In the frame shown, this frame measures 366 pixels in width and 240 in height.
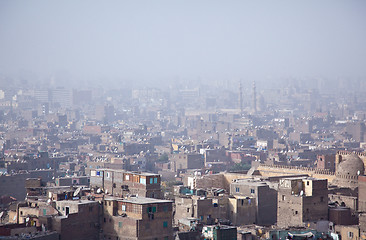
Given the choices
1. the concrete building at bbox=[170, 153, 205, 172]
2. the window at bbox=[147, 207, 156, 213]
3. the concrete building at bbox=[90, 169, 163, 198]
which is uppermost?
the concrete building at bbox=[90, 169, 163, 198]

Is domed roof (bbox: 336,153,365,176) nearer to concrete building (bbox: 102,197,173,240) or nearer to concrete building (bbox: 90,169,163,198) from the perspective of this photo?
concrete building (bbox: 90,169,163,198)

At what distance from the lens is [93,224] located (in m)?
23.5

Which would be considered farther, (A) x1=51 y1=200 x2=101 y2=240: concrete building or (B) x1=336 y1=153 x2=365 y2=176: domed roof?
(B) x1=336 y1=153 x2=365 y2=176: domed roof

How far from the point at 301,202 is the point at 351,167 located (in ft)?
21.8

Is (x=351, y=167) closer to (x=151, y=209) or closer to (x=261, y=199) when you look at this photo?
(x=261, y=199)

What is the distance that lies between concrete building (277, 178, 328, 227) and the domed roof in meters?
5.64

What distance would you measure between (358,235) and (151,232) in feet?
17.2

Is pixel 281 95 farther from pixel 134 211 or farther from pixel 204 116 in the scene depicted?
pixel 134 211

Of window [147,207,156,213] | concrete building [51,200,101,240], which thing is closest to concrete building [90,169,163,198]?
concrete building [51,200,101,240]

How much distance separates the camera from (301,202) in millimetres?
26031

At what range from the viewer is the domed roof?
3195cm

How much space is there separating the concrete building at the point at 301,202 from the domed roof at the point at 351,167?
5640 millimetres

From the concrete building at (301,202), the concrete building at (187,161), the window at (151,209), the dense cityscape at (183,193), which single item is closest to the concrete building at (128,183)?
the dense cityscape at (183,193)

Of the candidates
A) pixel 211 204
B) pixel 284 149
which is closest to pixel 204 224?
pixel 211 204
